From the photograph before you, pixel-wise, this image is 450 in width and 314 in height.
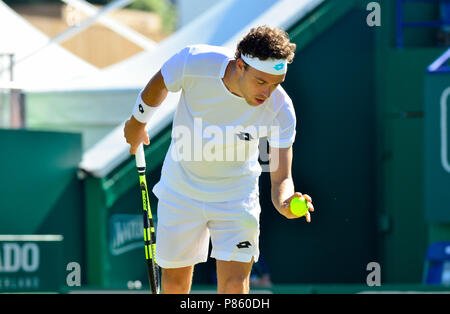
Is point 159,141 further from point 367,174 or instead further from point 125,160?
point 367,174

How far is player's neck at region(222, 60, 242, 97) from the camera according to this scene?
186 inches

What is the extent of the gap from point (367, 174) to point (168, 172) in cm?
401

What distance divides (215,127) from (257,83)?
392 mm

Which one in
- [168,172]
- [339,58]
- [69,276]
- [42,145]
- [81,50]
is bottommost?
[69,276]

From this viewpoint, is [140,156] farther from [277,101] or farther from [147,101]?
[277,101]

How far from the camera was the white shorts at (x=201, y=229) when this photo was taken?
4891 millimetres

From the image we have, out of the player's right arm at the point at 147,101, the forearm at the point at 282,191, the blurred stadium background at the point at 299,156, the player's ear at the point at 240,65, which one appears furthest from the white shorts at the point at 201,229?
the blurred stadium background at the point at 299,156

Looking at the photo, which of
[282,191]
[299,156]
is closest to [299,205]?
[282,191]

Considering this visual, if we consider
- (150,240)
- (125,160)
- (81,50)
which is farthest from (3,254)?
(81,50)

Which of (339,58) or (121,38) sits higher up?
(121,38)

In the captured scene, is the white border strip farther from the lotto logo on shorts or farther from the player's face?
the player's face

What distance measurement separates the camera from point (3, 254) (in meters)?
7.77

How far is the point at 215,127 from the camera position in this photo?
486 cm

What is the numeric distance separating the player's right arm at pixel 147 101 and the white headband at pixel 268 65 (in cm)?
57
